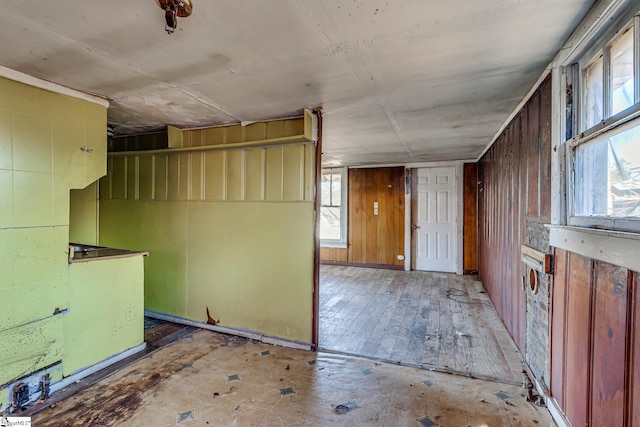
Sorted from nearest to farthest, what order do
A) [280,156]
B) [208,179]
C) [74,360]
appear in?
[74,360] < [280,156] < [208,179]

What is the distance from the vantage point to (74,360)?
7.73 feet

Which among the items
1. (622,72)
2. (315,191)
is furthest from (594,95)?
(315,191)

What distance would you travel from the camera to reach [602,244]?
54.4 inches

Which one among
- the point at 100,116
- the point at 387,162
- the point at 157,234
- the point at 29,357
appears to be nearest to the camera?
the point at 29,357

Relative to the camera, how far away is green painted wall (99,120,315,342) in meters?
3.04

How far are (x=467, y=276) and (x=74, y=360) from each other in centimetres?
593

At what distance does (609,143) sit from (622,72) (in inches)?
12.0

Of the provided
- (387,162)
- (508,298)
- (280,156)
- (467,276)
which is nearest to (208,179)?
(280,156)

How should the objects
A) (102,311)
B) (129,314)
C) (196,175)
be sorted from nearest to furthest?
(102,311) < (129,314) < (196,175)

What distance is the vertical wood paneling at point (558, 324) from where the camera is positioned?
1840 millimetres

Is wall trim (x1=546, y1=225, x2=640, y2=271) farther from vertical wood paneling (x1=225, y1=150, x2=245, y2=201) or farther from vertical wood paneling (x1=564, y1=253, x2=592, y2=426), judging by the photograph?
vertical wood paneling (x1=225, y1=150, x2=245, y2=201)

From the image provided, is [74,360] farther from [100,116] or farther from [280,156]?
[280,156]

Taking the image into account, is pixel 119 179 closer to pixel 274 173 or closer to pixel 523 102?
pixel 274 173

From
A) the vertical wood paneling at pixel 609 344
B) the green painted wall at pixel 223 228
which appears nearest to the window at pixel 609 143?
the vertical wood paneling at pixel 609 344
